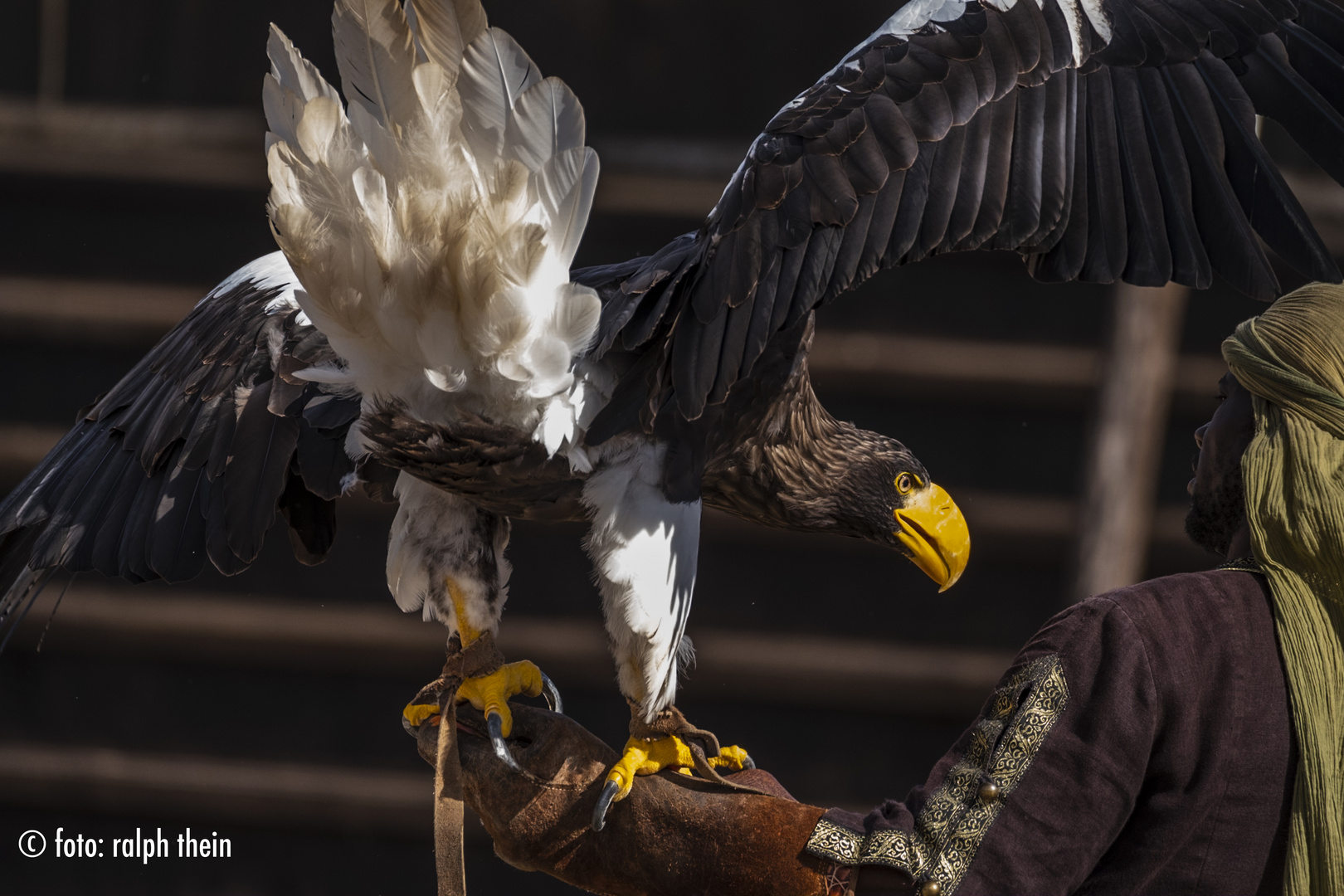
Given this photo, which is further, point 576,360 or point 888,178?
point 576,360

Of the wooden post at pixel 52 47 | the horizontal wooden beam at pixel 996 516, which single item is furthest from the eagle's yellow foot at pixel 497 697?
the wooden post at pixel 52 47

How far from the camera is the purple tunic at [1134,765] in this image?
1014 mm

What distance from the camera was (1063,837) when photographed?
40.0 inches

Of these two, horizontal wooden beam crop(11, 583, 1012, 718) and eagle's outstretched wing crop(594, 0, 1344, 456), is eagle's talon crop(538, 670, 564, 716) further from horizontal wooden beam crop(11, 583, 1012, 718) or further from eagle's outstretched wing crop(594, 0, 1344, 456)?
horizontal wooden beam crop(11, 583, 1012, 718)

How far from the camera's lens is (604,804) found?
A: 4.75ft

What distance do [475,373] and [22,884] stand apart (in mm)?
2637

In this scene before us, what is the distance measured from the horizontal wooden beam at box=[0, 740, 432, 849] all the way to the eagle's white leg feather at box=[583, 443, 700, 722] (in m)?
1.66

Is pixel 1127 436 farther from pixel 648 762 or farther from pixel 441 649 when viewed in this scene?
pixel 441 649

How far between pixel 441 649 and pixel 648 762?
1.44 m

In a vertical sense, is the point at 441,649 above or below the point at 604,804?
below

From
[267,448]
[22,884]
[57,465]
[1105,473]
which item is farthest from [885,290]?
[22,884]

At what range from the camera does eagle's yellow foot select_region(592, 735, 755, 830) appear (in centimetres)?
145

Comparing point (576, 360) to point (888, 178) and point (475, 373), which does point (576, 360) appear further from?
point (888, 178)

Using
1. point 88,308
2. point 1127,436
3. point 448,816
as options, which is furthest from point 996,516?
point 88,308
